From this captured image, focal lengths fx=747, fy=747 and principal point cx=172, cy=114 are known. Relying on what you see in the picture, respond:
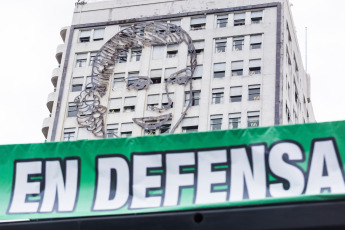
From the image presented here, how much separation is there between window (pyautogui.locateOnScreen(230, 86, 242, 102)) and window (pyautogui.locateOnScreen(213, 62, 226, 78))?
1.88 meters

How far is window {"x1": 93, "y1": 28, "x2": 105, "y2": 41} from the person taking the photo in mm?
69125

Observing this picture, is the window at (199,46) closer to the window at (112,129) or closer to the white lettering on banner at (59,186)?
the window at (112,129)

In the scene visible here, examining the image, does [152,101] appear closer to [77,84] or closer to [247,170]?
[77,84]

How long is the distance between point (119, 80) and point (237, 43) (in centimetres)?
1090

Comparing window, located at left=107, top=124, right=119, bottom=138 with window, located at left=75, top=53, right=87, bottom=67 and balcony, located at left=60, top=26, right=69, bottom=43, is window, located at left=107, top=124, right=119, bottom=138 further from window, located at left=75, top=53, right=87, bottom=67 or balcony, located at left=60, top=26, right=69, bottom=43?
balcony, located at left=60, top=26, right=69, bottom=43

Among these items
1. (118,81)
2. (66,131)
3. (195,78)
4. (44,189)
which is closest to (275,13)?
(195,78)

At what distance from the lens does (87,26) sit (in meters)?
69.8

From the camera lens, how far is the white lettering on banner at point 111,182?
28.7ft

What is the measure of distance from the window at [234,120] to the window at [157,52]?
9.65m

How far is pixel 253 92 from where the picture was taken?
60469mm

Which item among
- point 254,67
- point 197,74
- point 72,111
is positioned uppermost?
point 254,67

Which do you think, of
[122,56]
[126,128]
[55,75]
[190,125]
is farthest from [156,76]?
[55,75]

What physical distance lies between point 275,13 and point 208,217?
188 ft

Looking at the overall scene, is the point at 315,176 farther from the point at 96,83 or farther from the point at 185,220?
the point at 96,83
